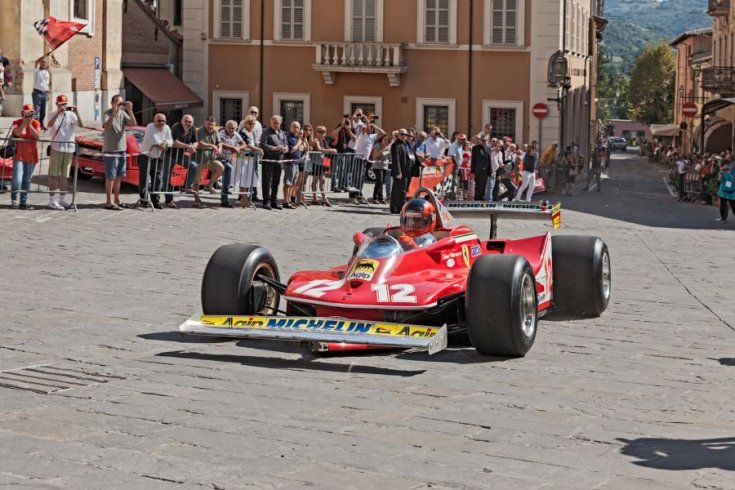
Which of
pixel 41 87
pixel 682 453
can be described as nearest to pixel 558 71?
pixel 41 87

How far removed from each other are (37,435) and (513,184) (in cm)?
2765

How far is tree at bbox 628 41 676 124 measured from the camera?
12875cm

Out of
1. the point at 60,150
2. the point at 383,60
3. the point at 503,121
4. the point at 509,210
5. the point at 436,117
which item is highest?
the point at 383,60

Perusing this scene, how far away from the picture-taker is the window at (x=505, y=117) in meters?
47.2

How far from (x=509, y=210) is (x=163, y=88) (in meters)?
32.6

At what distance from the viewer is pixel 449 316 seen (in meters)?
12.2

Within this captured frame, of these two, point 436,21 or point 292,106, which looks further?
point 292,106

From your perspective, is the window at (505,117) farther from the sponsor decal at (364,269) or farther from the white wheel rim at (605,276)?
the sponsor decal at (364,269)

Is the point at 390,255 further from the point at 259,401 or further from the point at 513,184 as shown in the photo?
the point at 513,184

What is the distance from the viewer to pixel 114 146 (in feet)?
78.4

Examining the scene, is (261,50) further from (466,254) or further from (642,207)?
(466,254)

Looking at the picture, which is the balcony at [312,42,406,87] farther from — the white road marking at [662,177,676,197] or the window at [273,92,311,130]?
the white road marking at [662,177,676,197]

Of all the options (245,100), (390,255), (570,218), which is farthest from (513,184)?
(390,255)

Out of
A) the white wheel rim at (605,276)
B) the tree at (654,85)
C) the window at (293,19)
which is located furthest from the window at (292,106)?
the tree at (654,85)
